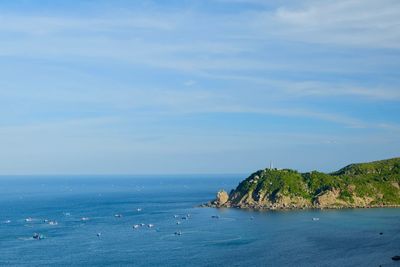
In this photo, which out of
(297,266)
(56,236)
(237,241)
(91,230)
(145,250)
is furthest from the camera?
(91,230)

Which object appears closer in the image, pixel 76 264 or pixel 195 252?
pixel 76 264

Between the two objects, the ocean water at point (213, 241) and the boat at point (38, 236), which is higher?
the boat at point (38, 236)

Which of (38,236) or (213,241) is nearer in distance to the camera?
(213,241)

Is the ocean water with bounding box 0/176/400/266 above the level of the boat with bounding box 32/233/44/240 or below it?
below

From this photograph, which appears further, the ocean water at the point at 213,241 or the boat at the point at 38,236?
the boat at the point at 38,236

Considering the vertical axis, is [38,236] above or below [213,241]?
above

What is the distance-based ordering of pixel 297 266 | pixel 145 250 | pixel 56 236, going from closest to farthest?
pixel 297 266 → pixel 145 250 → pixel 56 236

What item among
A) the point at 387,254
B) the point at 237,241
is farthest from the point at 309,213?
the point at 387,254

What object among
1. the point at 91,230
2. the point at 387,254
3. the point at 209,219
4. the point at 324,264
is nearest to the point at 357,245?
the point at 387,254

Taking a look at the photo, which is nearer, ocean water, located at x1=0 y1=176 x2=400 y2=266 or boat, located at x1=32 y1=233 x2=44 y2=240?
ocean water, located at x1=0 y1=176 x2=400 y2=266

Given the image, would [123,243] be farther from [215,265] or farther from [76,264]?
[215,265]
